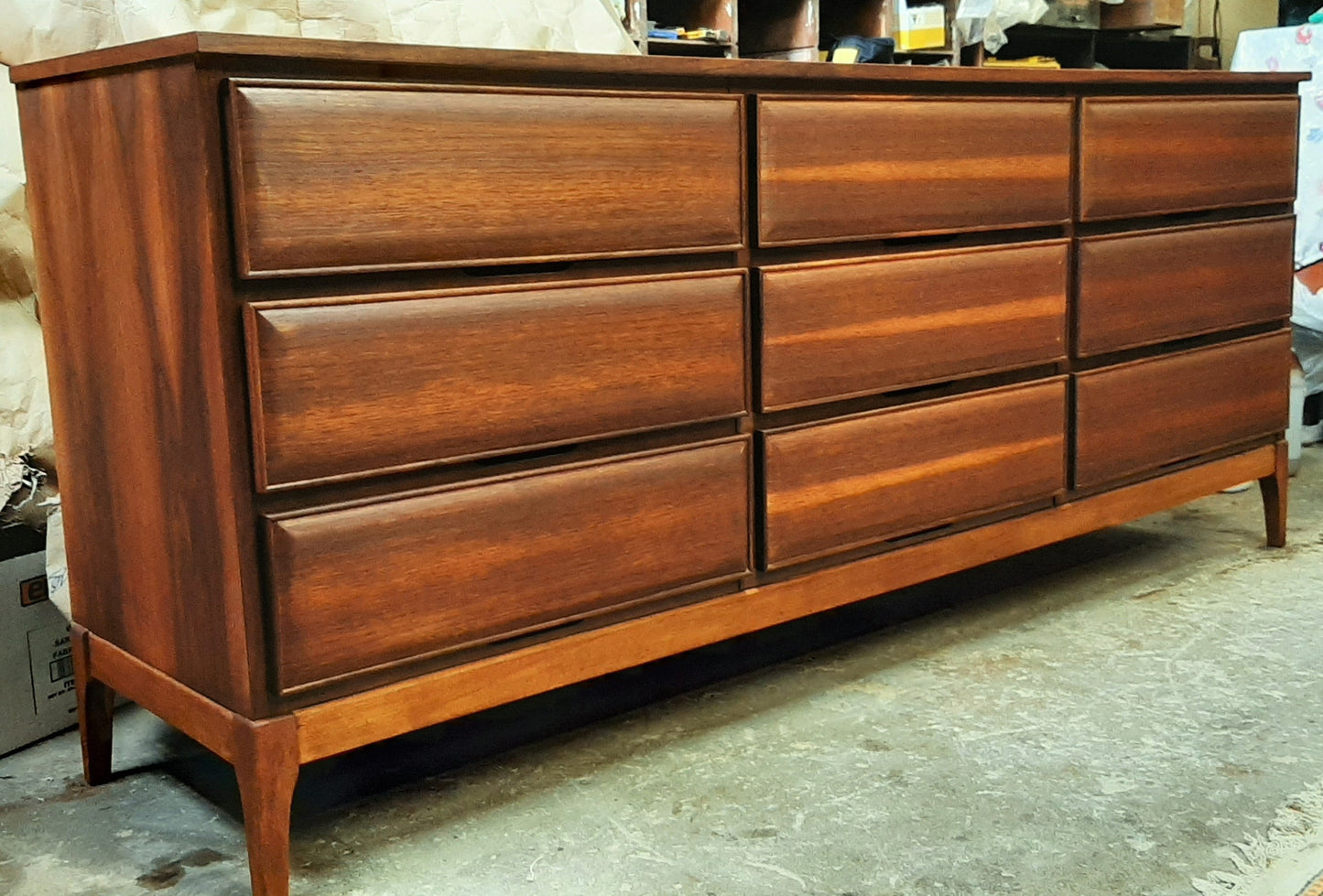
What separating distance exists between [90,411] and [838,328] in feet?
3.00

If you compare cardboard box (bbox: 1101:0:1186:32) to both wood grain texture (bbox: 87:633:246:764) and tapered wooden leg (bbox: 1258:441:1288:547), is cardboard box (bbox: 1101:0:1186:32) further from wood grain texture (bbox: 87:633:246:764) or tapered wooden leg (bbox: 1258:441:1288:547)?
wood grain texture (bbox: 87:633:246:764)

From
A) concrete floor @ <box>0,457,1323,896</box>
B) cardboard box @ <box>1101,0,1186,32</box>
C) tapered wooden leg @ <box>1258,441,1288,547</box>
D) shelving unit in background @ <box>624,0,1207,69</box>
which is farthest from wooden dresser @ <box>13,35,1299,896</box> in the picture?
cardboard box @ <box>1101,0,1186,32</box>

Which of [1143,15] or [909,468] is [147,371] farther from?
[1143,15]

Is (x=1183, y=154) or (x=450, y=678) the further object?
(x=1183, y=154)

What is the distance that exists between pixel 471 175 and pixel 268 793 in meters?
0.65

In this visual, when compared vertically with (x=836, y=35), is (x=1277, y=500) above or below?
below

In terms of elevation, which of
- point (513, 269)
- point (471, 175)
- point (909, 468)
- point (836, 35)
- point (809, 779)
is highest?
point (836, 35)

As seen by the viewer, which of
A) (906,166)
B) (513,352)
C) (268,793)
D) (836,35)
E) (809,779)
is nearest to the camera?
(268,793)

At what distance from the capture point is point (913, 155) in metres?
1.79

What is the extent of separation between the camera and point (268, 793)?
4.33ft

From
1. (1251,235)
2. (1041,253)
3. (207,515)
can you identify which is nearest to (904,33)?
(1251,235)

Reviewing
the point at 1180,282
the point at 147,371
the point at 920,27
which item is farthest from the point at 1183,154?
the point at 920,27

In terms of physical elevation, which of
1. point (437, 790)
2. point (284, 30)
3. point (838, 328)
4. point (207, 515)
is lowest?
point (437, 790)

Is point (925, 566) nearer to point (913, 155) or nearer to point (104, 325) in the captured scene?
point (913, 155)
